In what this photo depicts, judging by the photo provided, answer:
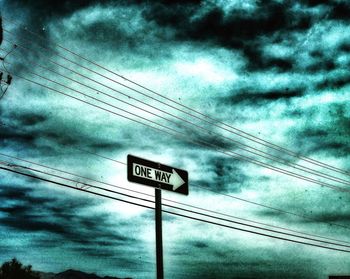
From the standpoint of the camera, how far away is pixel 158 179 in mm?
7152

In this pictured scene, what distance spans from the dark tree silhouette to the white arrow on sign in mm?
48953

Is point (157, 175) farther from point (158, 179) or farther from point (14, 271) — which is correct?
point (14, 271)

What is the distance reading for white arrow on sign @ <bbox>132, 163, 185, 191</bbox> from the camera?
22.8ft

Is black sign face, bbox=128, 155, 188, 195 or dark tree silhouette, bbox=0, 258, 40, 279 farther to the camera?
dark tree silhouette, bbox=0, 258, 40, 279

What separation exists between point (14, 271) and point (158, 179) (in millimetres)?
49349

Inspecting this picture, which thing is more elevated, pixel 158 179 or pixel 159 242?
pixel 158 179

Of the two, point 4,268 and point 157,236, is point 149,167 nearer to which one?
point 157,236

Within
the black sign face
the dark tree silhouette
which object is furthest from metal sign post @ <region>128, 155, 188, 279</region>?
the dark tree silhouette

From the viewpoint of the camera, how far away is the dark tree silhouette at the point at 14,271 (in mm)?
49906

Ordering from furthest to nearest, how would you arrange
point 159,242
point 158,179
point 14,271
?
1. point 14,271
2. point 158,179
3. point 159,242

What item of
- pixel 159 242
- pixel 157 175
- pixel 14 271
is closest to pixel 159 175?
pixel 157 175

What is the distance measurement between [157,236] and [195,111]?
263 inches

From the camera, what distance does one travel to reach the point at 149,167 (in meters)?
7.10

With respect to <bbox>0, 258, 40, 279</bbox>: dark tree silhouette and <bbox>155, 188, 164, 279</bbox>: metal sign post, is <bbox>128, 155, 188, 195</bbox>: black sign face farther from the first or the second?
<bbox>0, 258, 40, 279</bbox>: dark tree silhouette
